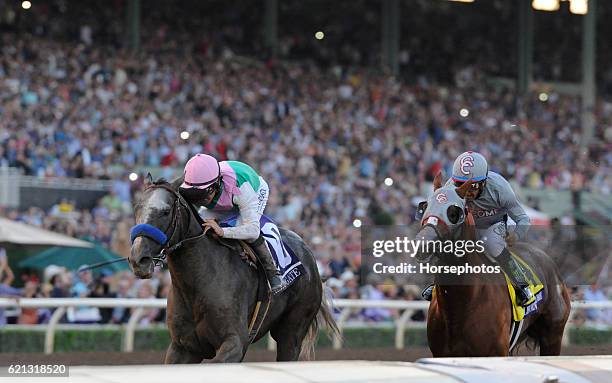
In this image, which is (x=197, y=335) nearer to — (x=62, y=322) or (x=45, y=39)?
(x=62, y=322)

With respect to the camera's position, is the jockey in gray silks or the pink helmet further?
the jockey in gray silks

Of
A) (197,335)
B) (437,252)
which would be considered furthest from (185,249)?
(437,252)

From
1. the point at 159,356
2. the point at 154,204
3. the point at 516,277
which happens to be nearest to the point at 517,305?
the point at 516,277

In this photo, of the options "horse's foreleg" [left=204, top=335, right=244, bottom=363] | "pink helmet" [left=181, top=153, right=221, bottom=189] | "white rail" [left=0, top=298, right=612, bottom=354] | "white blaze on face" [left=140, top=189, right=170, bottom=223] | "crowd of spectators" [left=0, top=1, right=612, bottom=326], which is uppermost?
"crowd of spectators" [left=0, top=1, right=612, bottom=326]

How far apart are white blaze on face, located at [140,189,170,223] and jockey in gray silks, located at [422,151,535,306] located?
4.90ft

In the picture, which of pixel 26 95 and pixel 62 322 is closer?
pixel 62 322

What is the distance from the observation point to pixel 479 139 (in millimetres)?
21109

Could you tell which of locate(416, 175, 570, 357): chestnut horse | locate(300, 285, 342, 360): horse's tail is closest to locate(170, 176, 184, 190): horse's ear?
locate(416, 175, 570, 357): chestnut horse

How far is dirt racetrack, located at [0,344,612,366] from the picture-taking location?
9773 mm

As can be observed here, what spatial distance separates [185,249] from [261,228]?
0.66 m

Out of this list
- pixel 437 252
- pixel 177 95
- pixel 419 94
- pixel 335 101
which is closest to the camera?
pixel 437 252

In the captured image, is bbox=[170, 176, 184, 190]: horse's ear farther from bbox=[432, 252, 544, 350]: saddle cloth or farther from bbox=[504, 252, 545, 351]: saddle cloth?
bbox=[504, 252, 545, 351]: saddle cloth

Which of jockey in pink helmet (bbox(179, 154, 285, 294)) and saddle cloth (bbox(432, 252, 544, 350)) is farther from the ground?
jockey in pink helmet (bbox(179, 154, 285, 294))

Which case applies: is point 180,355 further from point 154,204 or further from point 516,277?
point 516,277
